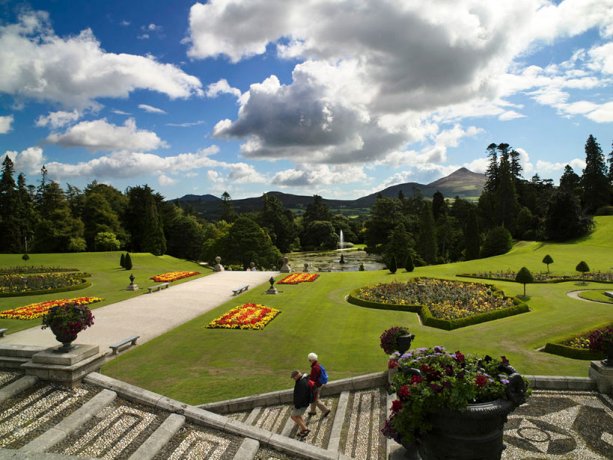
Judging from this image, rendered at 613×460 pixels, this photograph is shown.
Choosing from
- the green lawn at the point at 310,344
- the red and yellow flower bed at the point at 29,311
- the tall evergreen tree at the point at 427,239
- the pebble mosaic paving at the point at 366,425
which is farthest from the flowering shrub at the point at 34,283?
the tall evergreen tree at the point at 427,239

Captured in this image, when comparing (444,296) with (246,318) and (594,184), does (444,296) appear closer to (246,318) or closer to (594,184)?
(246,318)

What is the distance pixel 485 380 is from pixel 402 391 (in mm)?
1230

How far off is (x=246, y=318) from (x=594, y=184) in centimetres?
7282

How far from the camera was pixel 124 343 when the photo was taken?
17.0m

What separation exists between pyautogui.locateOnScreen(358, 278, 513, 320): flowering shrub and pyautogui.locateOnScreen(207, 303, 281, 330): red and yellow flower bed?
6.79 m

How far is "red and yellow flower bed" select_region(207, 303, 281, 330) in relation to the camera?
20.6 metres

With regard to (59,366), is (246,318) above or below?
below

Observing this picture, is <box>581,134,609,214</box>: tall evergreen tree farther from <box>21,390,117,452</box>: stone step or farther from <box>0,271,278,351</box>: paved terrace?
<box>21,390,117,452</box>: stone step

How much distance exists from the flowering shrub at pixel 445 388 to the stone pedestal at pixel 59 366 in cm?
724

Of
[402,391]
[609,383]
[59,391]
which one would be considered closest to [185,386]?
[59,391]

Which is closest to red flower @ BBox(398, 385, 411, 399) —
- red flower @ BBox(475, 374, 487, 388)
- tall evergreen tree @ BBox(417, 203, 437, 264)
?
red flower @ BBox(475, 374, 487, 388)

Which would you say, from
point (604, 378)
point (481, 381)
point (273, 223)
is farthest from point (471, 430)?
point (273, 223)

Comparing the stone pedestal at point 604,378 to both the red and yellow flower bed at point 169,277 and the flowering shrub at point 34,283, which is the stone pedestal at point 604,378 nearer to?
the red and yellow flower bed at point 169,277

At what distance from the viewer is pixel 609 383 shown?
1056 cm
